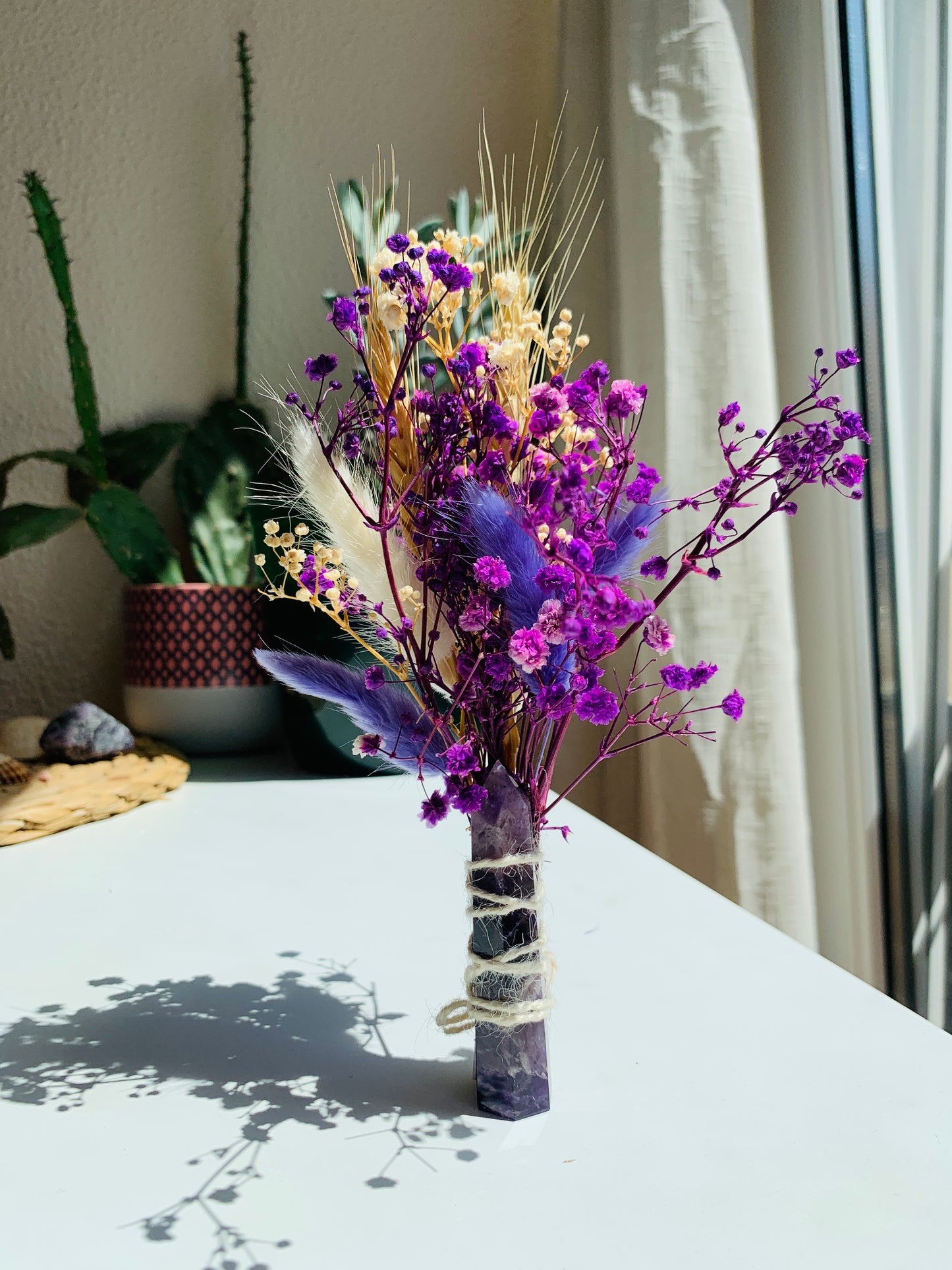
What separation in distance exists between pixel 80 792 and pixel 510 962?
0.68 metres

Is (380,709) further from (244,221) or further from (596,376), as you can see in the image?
(244,221)

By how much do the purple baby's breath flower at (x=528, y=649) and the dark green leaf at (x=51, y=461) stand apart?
Answer: 1051 millimetres

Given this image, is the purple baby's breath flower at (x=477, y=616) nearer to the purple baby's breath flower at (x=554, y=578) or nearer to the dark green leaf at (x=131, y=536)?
the purple baby's breath flower at (x=554, y=578)

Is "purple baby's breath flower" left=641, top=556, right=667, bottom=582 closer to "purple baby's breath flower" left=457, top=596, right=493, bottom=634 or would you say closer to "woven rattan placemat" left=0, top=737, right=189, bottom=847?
"purple baby's breath flower" left=457, top=596, right=493, bottom=634

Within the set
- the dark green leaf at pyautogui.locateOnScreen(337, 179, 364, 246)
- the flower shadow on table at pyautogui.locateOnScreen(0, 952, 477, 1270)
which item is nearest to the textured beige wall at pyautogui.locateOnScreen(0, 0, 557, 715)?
the dark green leaf at pyautogui.locateOnScreen(337, 179, 364, 246)

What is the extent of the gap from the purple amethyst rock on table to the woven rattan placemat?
0.4 inches

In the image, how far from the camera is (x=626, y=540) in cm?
38

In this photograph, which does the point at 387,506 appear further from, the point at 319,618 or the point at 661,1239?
the point at 319,618

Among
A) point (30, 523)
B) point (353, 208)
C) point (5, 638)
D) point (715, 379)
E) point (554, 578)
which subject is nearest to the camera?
point (554, 578)

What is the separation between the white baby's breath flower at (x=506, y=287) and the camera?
15.6 inches

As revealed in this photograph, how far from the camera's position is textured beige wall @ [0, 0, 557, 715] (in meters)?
1.35

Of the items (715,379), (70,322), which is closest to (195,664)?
(70,322)

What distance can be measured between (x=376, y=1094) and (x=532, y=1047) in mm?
78

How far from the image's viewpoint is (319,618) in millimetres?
1091
